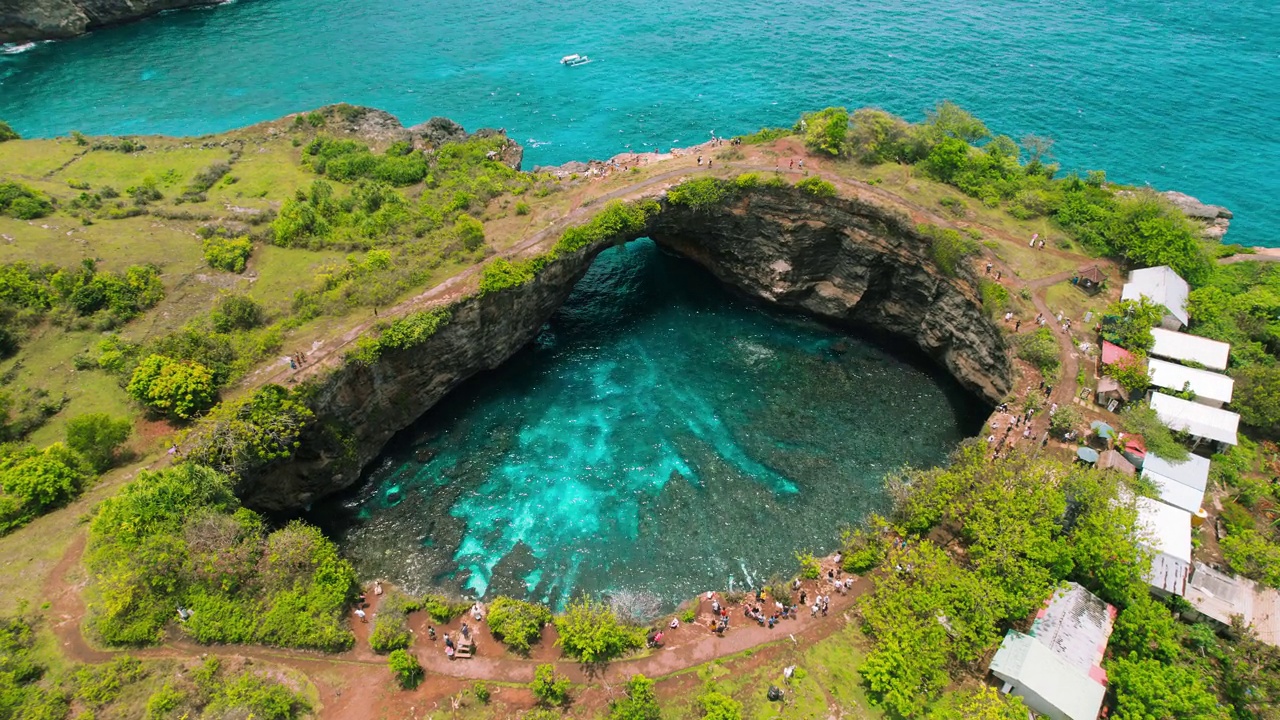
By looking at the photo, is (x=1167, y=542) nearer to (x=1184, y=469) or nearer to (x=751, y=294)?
(x=1184, y=469)

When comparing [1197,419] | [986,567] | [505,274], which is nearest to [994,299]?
[1197,419]

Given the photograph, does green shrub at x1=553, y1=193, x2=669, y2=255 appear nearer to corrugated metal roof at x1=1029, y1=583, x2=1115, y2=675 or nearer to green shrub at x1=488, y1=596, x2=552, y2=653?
green shrub at x1=488, y1=596, x2=552, y2=653

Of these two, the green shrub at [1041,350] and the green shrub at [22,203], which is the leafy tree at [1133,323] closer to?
the green shrub at [1041,350]

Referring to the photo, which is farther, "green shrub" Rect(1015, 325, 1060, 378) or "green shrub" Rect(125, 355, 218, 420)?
"green shrub" Rect(1015, 325, 1060, 378)

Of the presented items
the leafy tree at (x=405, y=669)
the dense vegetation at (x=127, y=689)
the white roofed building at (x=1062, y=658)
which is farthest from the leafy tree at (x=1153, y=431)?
the dense vegetation at (x=127, y=689)

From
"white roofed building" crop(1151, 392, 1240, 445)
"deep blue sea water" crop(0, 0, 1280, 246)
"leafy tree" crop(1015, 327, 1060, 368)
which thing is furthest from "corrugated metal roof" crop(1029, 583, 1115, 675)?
"deep blue sea water" crop(0, 0, 1280, 246)
